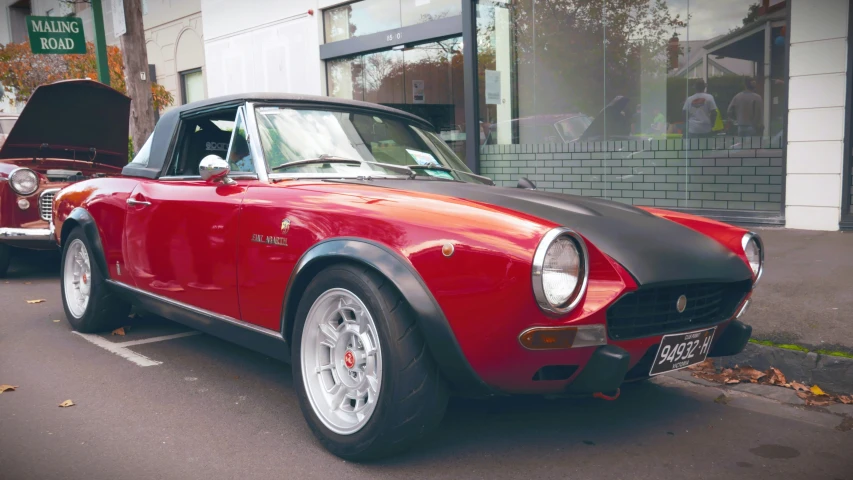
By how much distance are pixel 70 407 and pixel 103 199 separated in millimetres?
1630

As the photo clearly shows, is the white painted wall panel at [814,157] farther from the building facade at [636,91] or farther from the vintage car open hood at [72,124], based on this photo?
the vintage car open hood at [72,124]

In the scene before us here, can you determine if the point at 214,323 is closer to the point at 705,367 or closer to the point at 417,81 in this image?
the point at 705,367

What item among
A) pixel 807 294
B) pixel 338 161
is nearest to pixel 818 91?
pixel 807 294

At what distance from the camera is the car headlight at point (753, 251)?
337cm

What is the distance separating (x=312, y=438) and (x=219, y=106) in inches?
78.4

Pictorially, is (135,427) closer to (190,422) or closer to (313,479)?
(190,422)

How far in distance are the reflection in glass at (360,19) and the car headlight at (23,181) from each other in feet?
23.3

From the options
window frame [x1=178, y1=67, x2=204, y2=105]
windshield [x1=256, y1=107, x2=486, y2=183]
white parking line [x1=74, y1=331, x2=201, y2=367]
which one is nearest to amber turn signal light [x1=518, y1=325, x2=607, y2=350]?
windshield [x1=256, y1=107, x2=486, y2=183]

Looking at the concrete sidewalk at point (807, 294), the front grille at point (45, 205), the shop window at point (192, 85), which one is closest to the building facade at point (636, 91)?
the concrete sidewalk at point (807, 294)

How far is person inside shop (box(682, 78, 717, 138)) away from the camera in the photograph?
883cm

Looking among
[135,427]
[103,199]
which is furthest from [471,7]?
[135,427]

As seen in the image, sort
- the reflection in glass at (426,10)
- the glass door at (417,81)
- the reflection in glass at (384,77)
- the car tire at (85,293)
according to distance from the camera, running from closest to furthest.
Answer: the car tire at (85,293)
the reflection in glass at (426,10)
the glass door at (417,81)
the reflection in glass at (384,77)

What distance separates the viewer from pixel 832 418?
3.50 m

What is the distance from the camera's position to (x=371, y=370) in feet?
9.32
